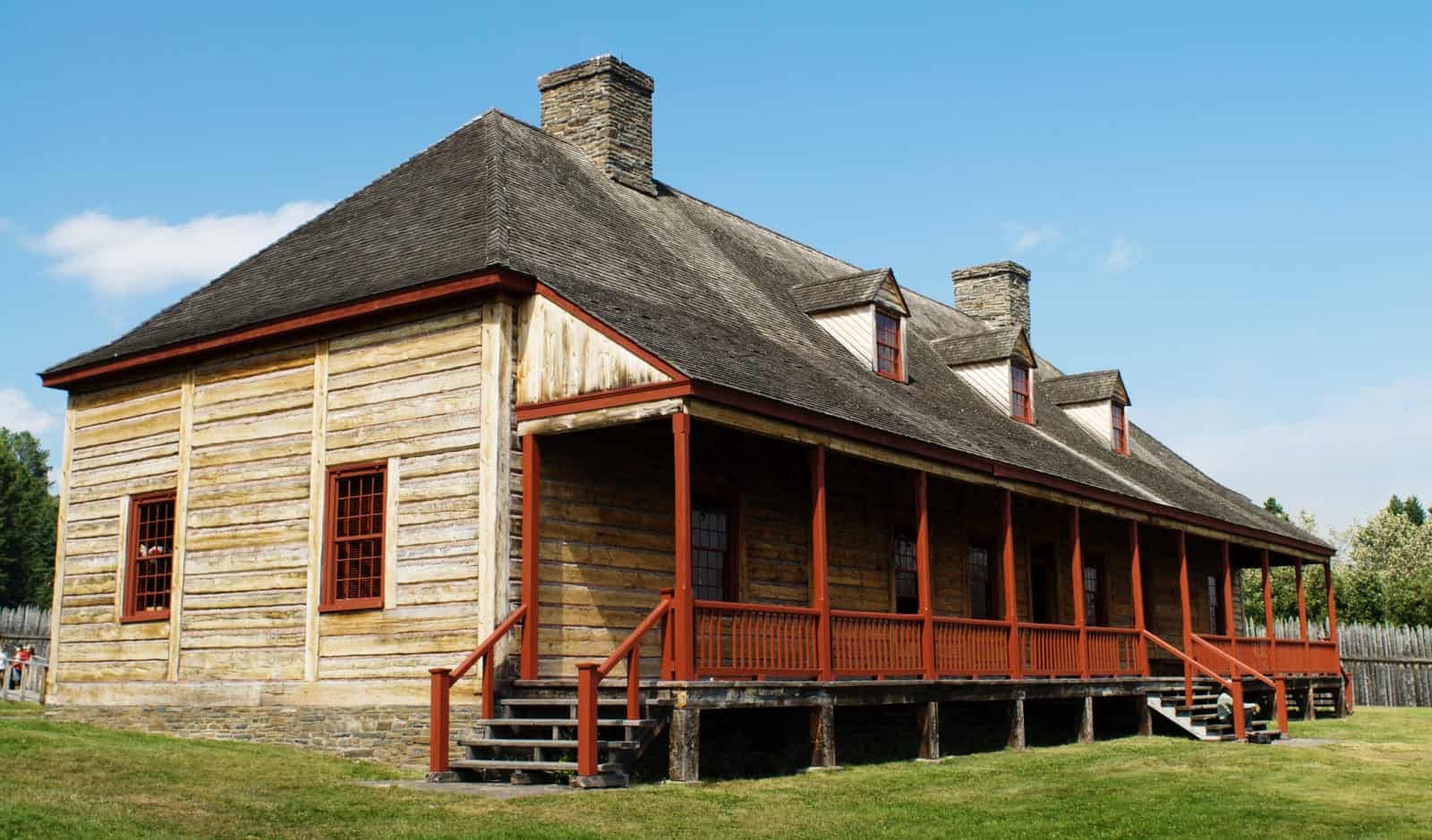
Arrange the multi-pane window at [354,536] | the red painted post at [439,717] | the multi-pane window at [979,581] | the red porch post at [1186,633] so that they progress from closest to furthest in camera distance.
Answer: the red painted post at [439,717]
the multi-pane window at [354,536]
the red porch post at [1186,633]
the multi-pane window at [979,581]

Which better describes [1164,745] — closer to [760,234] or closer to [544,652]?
[544,652]

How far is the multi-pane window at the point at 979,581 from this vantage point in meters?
24.6

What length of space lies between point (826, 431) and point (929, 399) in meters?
6.84

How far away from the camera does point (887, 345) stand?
77.8 feet

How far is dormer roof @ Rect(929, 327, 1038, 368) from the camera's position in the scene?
27281 millimetres

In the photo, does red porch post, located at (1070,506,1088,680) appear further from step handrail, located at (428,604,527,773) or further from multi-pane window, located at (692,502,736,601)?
step handrail, located at (428,604,527,773)

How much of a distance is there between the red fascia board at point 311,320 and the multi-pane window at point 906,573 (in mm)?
8539

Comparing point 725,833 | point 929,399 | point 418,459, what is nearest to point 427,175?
point 418,459

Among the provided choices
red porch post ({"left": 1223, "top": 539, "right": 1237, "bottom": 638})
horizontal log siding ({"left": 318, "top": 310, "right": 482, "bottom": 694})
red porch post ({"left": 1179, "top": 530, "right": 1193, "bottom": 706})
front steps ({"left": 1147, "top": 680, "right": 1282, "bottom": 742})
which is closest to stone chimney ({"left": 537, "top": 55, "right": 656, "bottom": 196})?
horizontal log siding ({"left": 318, "top": 310, "right": 482, "bottom": 694})

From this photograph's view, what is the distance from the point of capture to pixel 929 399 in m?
23.5

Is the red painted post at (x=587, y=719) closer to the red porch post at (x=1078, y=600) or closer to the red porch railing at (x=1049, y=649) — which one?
the red porch railing at (x=1049, y=649)

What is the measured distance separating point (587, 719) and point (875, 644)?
5.03 meters

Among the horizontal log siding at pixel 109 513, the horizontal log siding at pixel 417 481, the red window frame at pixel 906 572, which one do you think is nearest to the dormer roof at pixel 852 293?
the red window frame at pixel 906 572

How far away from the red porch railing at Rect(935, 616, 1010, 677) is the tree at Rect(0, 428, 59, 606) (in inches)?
2490
